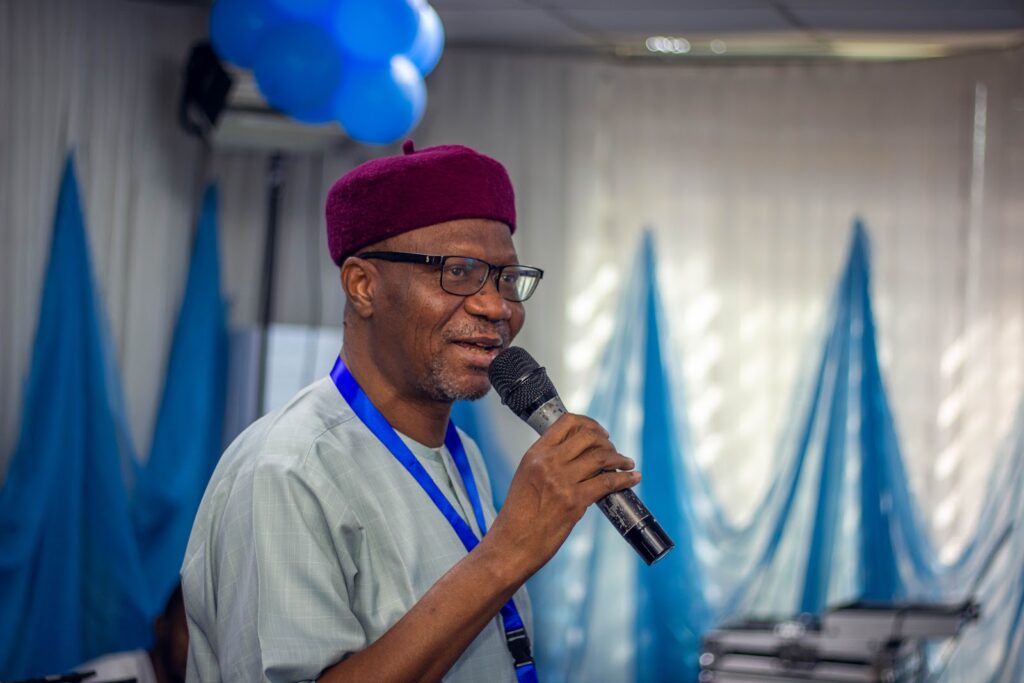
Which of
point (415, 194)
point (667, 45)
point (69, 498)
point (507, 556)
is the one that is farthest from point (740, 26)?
point (507, 556)

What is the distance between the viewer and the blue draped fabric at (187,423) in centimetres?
475

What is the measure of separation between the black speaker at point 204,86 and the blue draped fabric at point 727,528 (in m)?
1.99

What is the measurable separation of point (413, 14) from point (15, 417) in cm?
215

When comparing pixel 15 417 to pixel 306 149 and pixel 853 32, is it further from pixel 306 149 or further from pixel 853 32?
pixel 853 32

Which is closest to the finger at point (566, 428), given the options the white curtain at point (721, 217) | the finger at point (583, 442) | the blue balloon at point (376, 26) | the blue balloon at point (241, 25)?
the finger at point (583, 442)

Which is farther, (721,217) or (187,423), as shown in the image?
(721,217)

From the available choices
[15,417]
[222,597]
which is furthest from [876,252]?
[222,597]

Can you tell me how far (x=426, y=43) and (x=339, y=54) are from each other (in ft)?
0.93

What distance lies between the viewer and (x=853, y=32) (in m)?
5.23

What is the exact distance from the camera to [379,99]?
149 inches

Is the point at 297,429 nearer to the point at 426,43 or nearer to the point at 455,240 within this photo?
the point at 455,240

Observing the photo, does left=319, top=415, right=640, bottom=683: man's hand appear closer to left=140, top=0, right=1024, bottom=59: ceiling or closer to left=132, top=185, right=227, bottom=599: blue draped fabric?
left=132, top=185, right=227, bottom=599: blue draped fabric

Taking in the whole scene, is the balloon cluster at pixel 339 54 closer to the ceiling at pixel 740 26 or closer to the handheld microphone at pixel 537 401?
the ceiling at pixel 740 26

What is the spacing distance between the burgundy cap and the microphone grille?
21 centimetres
